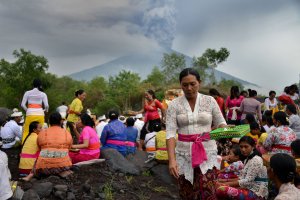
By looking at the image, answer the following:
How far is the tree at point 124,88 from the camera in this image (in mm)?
46412

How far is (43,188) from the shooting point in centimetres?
589

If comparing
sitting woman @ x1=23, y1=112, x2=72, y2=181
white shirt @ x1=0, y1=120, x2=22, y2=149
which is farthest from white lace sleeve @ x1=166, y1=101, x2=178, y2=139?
white shirt @ x1=0, y1=120, x2=22, y2=149

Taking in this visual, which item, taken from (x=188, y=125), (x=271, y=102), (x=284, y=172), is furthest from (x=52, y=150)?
(x=271, y=102)

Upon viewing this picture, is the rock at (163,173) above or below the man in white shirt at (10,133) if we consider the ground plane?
below

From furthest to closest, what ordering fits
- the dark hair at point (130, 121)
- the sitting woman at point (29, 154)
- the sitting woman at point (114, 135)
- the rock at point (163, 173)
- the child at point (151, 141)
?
the dark hair at point (130, 121) < the child at point (151, 141) < the sitting woman at point (114, 135) < the rock at point (163, 173) < the sitting woman at point (29, 154)

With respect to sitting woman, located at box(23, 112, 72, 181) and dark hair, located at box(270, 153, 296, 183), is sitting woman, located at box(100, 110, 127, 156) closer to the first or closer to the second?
sitting woman, located at box(23, 112, 72, 181)

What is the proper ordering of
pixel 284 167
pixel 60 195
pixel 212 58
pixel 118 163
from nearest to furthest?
pixel 284 167 → pixel 60 195 → pixel 118 163 → pixel 212 58

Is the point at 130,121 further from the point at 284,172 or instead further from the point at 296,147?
the point at 284,172

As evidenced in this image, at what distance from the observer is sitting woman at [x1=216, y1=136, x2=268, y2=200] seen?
5176 millimetres

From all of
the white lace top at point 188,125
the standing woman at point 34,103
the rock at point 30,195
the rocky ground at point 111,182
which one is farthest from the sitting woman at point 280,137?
the standing woman at point 34,103

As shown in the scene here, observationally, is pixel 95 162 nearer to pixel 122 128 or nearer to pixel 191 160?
Result: pixel 122 128

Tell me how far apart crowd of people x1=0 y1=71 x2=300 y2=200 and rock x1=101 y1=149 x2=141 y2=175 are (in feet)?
0.83

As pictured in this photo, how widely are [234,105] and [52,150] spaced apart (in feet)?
19.0

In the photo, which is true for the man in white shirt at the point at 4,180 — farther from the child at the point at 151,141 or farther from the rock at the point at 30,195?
the child at the point at 151,141
